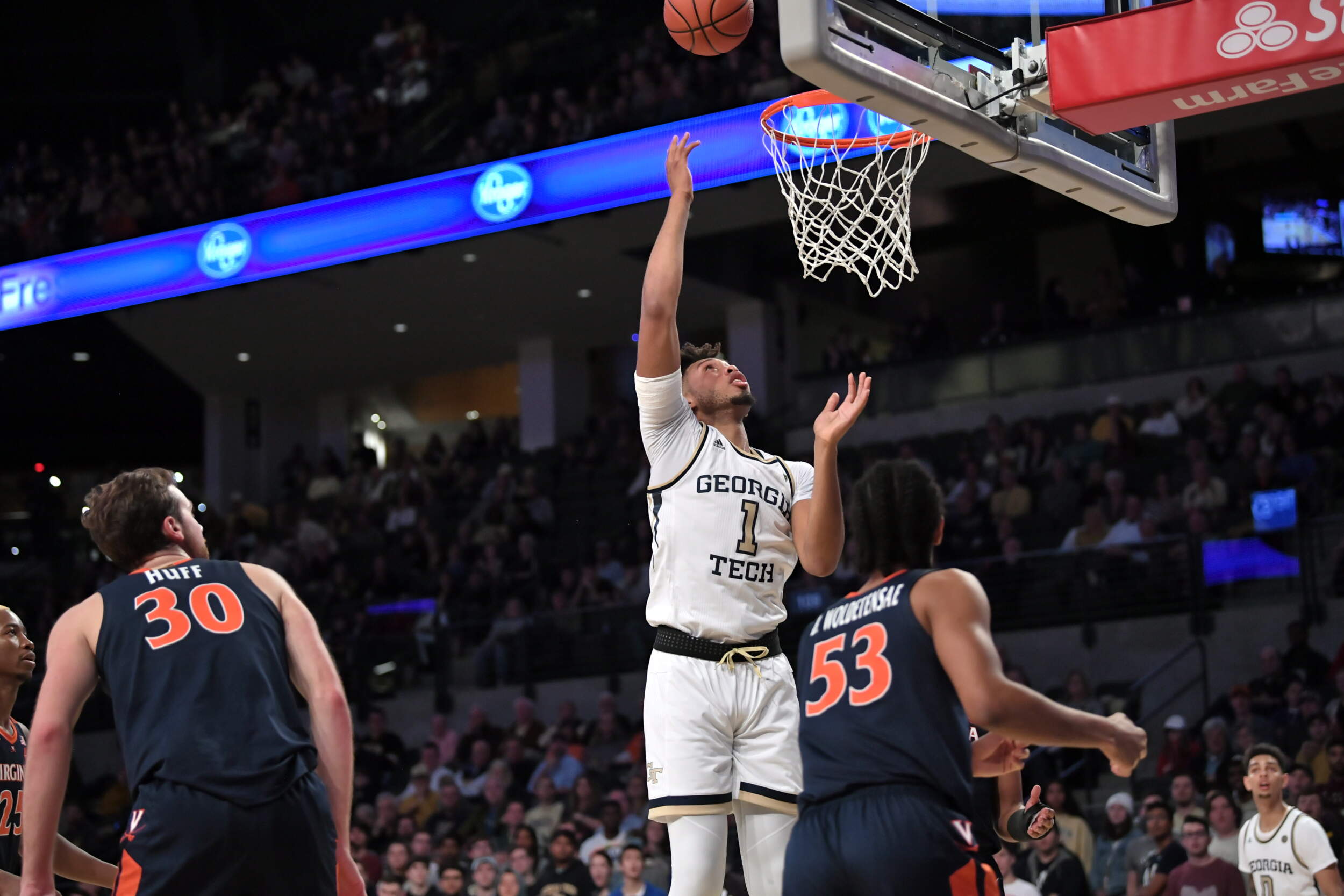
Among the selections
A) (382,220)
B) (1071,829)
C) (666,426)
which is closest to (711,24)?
(666,426)

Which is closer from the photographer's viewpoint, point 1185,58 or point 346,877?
point 346,877

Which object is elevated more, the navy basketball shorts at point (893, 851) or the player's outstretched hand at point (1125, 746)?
the player's outstretched hand at point (1125, 746)

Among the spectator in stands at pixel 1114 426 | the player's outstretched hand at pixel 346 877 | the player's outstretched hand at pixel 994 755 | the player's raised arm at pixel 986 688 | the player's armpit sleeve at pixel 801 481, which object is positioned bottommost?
the player's outstretched hand at pixel 346 877

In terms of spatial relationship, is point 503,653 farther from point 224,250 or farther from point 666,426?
point 666,426

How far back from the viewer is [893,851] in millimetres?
3707

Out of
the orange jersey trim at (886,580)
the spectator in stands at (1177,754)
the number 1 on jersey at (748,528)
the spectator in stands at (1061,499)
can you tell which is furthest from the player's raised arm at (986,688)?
the spectator in stands at (1061,499)

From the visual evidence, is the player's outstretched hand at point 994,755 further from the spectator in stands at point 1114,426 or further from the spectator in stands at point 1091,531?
the spectator in stands at point 1114,426

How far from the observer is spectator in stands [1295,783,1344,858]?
10250mm

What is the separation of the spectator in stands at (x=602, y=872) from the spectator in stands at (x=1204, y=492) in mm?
6897

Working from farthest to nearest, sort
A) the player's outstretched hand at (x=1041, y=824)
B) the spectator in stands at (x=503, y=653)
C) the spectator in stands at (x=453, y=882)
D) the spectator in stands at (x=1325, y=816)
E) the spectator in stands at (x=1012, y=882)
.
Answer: the spectator in stands at (x=503, y=653)
the spectator in stands at (x=453, y=882)
the spectator in stands at (x=1012, y=882)
the spectator in stands at (x=1325, y=816)
the player's outstretched hand at (x=1041, y=824)

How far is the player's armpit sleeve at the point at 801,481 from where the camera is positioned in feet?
17.6

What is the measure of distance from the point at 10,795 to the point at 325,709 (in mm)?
2501

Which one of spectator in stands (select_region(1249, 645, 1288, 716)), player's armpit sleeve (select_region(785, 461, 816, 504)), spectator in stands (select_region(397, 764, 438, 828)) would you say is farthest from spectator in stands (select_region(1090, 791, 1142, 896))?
player's armpit sleeve (select_region(785, 461, 816, 504))

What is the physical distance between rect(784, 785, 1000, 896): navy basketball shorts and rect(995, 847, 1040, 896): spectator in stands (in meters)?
6.93
